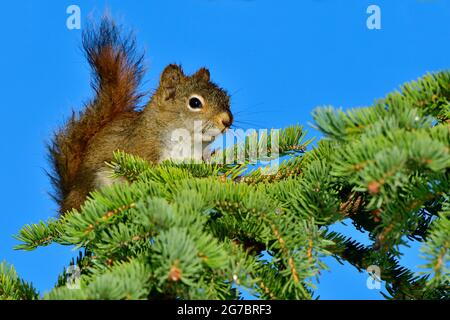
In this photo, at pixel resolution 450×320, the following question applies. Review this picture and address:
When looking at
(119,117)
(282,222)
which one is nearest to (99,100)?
(119,117)

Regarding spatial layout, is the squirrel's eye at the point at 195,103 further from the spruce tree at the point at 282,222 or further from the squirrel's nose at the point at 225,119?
the spruce tree at the point at 282,222

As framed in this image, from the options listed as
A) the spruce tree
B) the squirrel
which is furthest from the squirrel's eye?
the spruce tree

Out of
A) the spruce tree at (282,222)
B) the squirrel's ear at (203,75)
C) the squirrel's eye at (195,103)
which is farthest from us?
the squirrel's ear at (203,75)

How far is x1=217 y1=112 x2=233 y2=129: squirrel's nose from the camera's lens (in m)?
3.13

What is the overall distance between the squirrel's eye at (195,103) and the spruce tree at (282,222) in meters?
1.77

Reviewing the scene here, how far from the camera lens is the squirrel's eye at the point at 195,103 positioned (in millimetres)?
3298

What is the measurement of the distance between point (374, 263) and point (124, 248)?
23.4 inches

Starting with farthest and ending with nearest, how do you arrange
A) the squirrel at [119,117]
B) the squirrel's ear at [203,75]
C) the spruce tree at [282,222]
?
the squirrel's ear at [203,75] → the squirrel at [119,117] → the spruce tree at [282,222]

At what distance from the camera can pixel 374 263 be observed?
146 cm

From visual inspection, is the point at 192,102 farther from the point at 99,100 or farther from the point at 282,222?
the point at 282,222

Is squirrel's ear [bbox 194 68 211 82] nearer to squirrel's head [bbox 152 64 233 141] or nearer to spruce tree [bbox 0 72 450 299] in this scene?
squirrel's head [bbox 152 64 233 141]

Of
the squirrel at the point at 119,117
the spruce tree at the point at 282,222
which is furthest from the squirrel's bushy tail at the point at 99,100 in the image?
the spruce tree at the point at 282,222

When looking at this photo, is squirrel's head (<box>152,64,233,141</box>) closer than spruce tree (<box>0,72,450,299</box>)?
No

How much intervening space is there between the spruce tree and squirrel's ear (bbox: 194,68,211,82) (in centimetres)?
192
